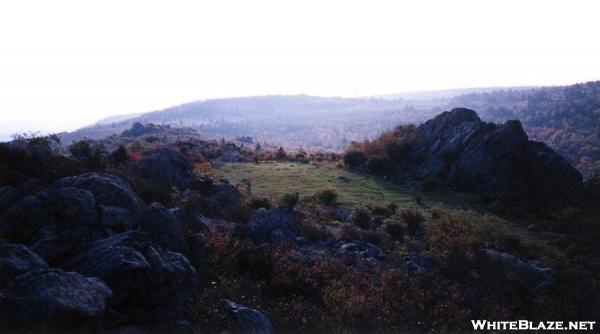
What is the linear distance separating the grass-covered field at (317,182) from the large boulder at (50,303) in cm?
1927

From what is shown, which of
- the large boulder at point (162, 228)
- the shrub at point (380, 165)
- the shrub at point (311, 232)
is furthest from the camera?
the shrub at point (380, 165)

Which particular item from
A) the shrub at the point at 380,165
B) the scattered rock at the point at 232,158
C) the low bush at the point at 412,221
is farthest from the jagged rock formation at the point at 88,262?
the scattered rock at the point at 232,158

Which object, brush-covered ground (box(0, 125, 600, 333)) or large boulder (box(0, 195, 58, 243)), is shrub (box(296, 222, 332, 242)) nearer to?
brush-covered ground (box(0, 125, 600, 333))

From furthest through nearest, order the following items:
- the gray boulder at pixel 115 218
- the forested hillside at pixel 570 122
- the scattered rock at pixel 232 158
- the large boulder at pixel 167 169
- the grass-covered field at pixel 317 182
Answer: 1. the forested hillside at pixel 570 122
2. the scattered rock at pixel 232 158
3. the grass-covered field at pixel 317 182
4. the large boulder at pixel 167 169
5. the gray boulder at pixel 115 218

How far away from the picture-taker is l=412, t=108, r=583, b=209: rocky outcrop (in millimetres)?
26781

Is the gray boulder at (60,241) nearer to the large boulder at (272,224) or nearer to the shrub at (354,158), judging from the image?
the large boulder at (272,224)

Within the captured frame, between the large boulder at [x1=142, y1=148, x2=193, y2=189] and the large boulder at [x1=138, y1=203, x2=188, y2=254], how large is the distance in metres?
10.6

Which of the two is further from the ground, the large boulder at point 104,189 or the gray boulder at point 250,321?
the large boulder at point 104,189

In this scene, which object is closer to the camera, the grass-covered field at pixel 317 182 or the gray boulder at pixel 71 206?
the gray boulder at pixel 71 206

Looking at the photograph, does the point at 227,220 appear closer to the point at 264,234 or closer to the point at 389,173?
the point at 264,234

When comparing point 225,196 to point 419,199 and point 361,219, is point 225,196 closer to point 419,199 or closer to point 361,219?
point 361,219

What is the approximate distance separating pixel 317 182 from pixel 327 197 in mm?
7203

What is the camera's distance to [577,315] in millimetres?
12828

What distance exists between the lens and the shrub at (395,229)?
63.8ft
